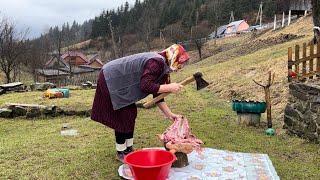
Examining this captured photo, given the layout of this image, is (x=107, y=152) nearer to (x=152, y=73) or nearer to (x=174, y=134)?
(x=174, y=134)

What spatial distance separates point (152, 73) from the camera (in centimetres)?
406

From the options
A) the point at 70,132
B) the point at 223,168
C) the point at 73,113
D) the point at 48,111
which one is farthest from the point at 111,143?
the point at 48,111

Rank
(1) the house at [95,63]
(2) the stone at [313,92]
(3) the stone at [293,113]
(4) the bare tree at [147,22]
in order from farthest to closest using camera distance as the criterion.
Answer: (1) the house at [95,63], (4) the bare tree at [147,22], (3) the stone at [293,113], (2) the stone at [313,92]

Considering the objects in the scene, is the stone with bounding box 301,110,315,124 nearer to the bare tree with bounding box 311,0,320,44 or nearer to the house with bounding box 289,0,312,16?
the bare tree with bounding box 311,0,320,44

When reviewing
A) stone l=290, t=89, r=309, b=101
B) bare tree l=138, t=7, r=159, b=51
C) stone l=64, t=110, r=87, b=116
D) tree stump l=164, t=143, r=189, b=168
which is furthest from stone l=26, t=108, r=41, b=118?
bare tree l=138, t=7, r=159, b=51

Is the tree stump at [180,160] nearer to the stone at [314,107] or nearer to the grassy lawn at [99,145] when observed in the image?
the grassy lawn at [99,145]

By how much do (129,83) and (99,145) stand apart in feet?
5.87

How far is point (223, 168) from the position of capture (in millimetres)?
4418

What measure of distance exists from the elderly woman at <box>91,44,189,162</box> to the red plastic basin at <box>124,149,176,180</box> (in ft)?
1.83

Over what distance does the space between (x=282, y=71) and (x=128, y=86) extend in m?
7.68

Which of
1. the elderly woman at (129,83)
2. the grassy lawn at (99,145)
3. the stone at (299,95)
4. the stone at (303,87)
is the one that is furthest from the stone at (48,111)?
the stone at (303,87)

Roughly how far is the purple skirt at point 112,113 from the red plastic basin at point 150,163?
547 mm

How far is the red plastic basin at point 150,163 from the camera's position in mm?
3480

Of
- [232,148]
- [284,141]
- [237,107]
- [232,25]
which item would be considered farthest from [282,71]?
[232,25]
